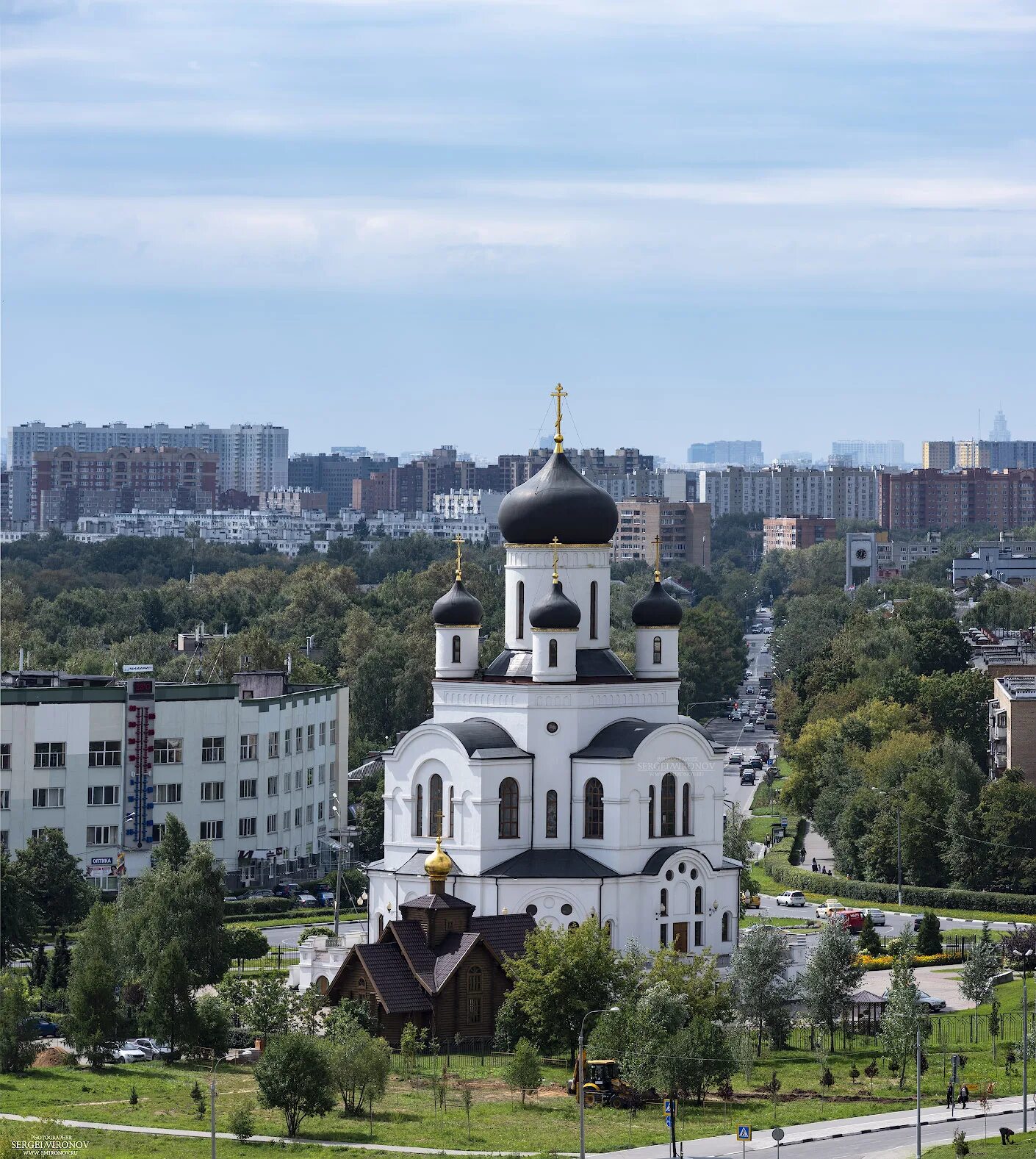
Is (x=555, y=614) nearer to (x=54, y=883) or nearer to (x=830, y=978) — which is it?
(x=830, y=978)

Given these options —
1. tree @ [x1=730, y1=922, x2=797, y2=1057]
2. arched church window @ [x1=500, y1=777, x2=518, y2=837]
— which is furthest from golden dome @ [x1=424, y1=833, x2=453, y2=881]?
tree @ [x1=730, y1=922, x2=797, y2=1057]

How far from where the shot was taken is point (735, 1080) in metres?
54.6

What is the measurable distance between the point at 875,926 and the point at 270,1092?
3103 centimetres

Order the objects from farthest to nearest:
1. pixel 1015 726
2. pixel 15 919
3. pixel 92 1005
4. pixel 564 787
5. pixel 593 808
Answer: pixel 1015 726 < pixel 15 919 < pixel 564 787 < pixel 593 808 < pixel 92 1005

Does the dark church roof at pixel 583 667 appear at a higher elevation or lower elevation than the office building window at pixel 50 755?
higher

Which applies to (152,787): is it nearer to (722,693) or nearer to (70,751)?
(70,751)

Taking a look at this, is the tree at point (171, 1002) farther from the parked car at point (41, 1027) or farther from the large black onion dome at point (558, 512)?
the large black onion dome at point (558, 512)

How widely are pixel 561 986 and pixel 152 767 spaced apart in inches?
1166

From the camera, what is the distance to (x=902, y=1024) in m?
54.1

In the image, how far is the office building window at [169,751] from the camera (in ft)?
272

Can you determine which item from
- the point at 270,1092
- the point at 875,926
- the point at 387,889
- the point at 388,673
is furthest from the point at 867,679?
the point at 270,1092

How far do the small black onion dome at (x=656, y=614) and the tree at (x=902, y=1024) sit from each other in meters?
14.3

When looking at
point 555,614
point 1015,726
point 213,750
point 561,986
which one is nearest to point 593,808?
point 555,614

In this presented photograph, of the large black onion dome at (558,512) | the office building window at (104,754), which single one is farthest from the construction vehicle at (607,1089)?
the office building window at (104,754)
